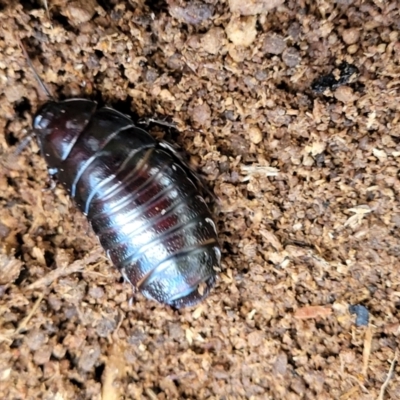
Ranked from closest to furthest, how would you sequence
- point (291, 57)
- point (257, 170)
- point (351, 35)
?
point (351, 35) → point (291, 57) → point (257, 170)

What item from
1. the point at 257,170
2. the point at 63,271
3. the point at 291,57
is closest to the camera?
the point at 291,57

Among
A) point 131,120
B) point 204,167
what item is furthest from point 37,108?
point 204,167

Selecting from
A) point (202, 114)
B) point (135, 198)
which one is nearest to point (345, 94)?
point (202, 114)

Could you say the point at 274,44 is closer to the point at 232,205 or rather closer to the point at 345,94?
the point at 345,94

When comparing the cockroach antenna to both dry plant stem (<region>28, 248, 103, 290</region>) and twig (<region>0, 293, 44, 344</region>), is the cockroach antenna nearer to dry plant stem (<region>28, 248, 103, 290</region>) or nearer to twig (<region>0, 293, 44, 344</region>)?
dry plant stem (<region>28, 248, 103, 290</region>)

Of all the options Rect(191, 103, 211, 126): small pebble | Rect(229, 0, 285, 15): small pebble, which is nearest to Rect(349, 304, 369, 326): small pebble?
Rect(191, 103, 211, 126): small pebble

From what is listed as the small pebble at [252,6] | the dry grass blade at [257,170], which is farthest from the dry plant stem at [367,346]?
the small pebble at [252,6]

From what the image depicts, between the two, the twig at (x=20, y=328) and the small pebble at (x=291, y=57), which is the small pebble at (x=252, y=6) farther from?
the twig at (x=20, y=328)
